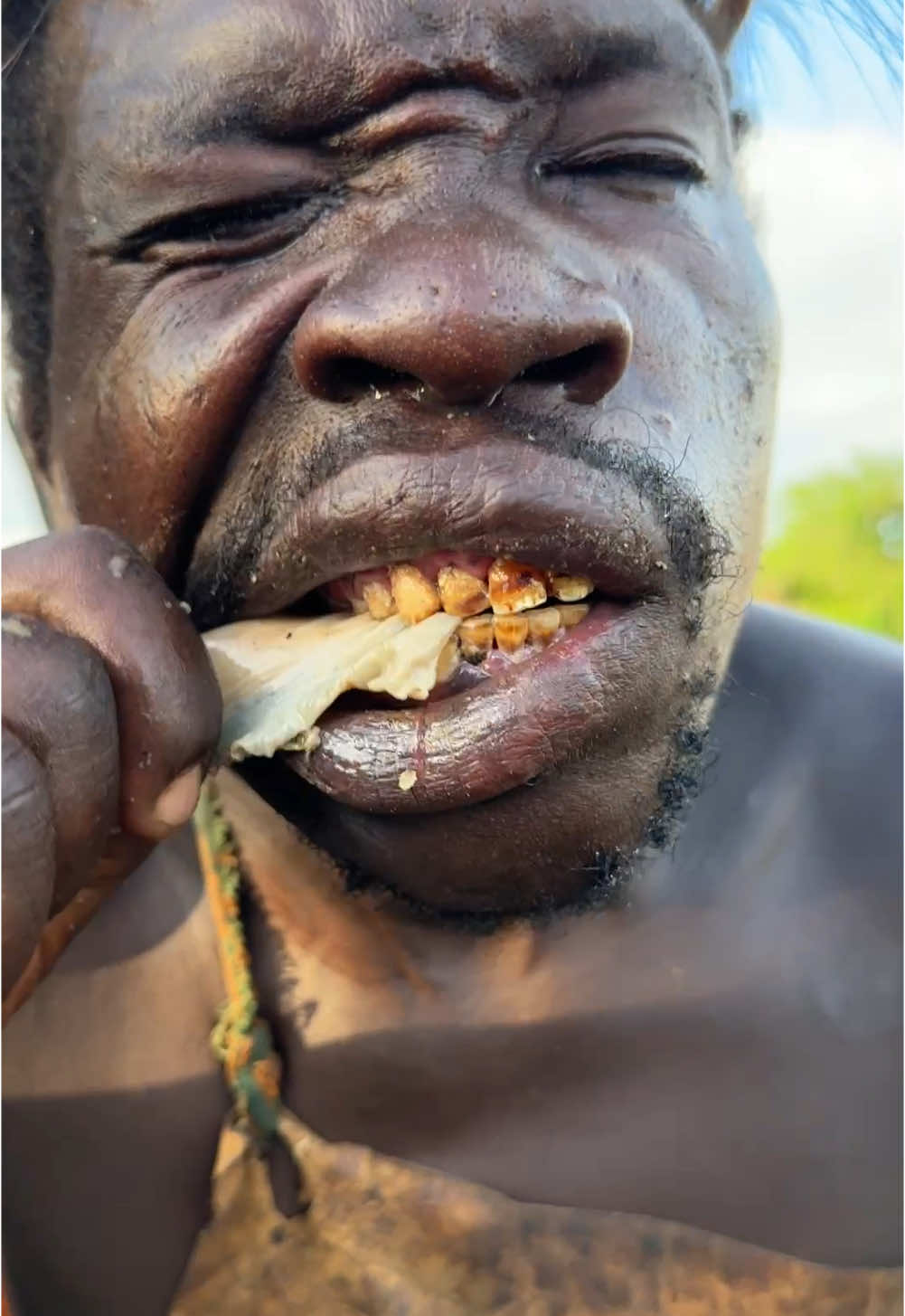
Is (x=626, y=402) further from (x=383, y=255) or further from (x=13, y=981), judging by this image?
(x=13, y=981)

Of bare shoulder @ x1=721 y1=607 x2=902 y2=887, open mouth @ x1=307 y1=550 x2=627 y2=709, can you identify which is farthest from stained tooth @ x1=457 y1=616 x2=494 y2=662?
bare shoulder @ x1=721 y1=607 x2=902 y2=887

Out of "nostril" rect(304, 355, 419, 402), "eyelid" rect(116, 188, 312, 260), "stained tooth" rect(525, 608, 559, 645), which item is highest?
"eyelid" rect(116, 188, 312, 260)

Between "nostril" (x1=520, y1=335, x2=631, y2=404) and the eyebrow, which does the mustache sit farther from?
the eyebrow

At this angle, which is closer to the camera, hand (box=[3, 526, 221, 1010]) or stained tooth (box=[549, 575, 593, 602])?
hand (box=[3, 526, 221, 1010])

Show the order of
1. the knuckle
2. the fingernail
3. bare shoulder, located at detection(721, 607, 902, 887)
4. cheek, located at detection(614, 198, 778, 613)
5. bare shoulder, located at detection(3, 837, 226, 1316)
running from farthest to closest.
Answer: bare shoulder, located at detection(721, 607, 902, 887), bare shoulder, located at detection(3, 837, 226, 1316), cheek, located at detection(614, 198, 778, 613), the fingernail, the knuckle

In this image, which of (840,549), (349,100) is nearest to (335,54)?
(349,100)

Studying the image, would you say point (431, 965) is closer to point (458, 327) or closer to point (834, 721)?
point (834, 721)
